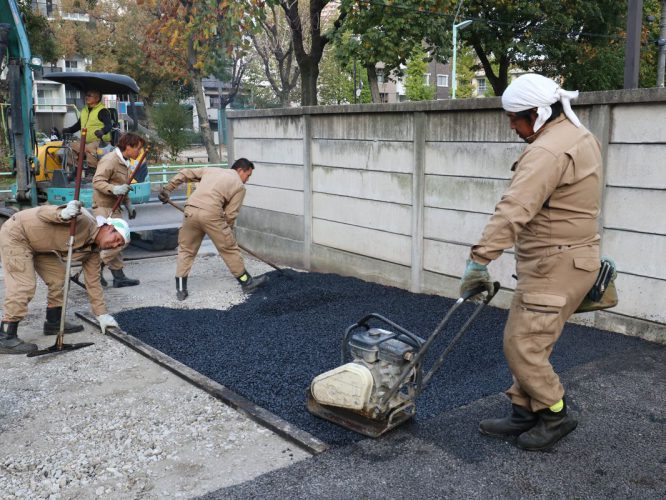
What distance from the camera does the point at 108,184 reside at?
23.8 feet

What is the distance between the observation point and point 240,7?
11.3m

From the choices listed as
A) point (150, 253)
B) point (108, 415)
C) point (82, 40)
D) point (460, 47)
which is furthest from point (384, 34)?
point (82, 40)

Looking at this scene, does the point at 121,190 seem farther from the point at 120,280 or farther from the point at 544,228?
the point at 544,228

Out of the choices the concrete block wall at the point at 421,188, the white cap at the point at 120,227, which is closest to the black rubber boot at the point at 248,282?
the concrete block wall at the point at 421,188

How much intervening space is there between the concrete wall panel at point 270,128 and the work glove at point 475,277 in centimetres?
528

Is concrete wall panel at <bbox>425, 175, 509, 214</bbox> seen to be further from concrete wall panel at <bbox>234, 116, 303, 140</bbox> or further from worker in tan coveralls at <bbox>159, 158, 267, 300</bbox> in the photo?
concrete wall panel at <bbox>234, 116, 303, 140</bbox>

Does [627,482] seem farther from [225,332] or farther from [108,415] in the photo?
[225,332]

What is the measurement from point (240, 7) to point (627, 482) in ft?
33.3

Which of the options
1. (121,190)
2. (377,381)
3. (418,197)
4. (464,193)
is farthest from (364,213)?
(377,381)

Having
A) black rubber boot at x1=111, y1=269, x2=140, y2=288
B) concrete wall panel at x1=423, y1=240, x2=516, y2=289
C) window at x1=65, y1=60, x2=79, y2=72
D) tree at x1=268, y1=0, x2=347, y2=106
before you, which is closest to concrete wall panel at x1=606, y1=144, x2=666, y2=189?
concrete wall panel at x1=423, y1=240, x2=516, y2=289

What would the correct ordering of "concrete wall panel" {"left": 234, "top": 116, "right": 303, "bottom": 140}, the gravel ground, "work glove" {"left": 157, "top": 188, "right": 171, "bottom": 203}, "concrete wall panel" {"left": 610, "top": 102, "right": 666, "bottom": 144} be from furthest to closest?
"concrete wall panel" {"left": 234, "top": 116, "right": 303, "bottom": 140} → "work glove" {"left": 157, "top": 188, "right": 171, "bottom": 203} → "concrete wall panel" {"left": 610, "top": 102, "right": 666, "bottom": 144} → the gravel ground

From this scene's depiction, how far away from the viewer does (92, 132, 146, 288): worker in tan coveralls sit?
7.19 meters

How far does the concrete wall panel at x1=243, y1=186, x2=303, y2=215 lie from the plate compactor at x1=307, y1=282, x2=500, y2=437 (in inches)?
191

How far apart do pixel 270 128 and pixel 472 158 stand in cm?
344
